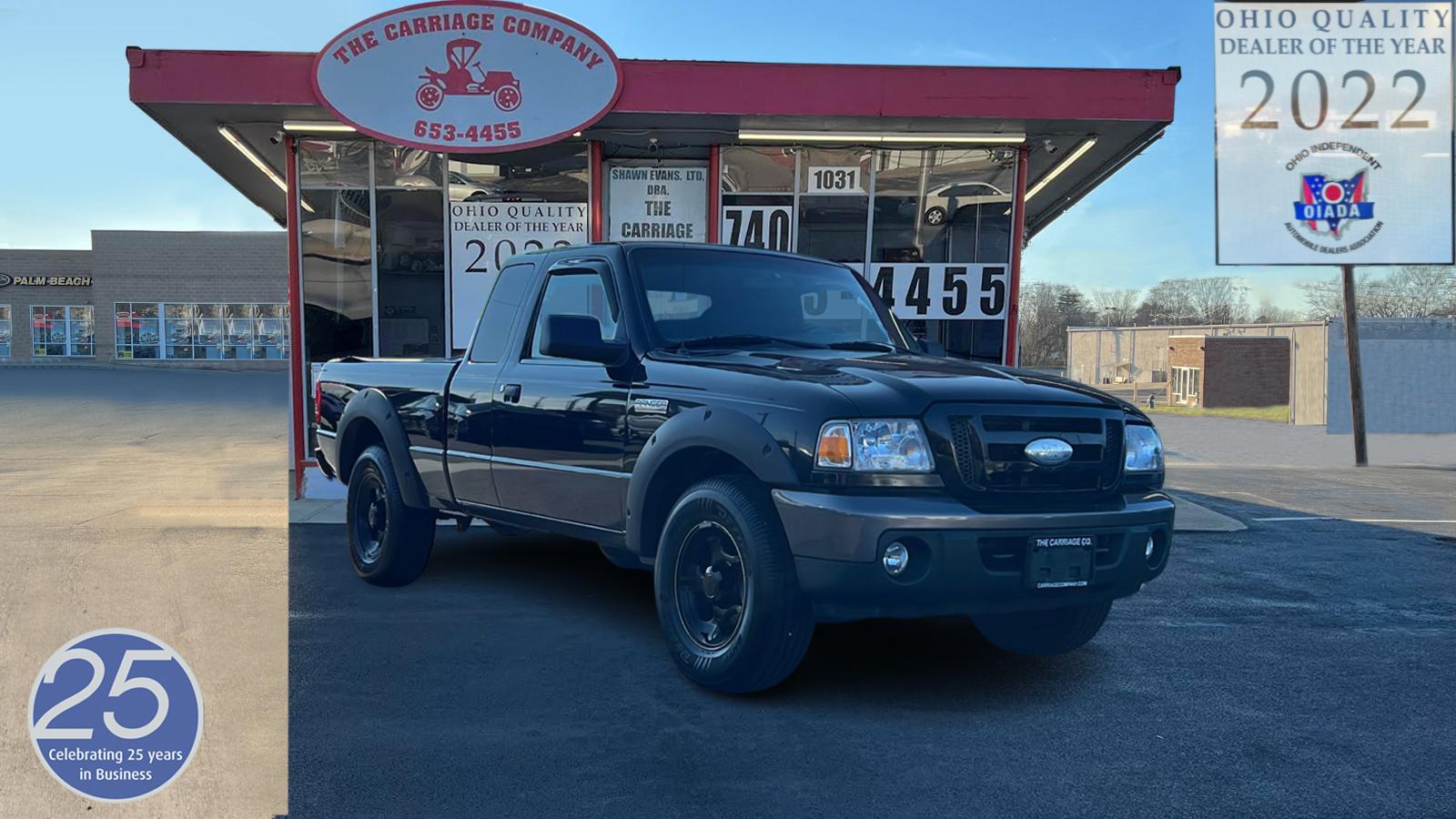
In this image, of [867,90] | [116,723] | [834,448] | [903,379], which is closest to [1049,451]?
[903,379]

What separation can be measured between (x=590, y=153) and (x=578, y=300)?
20.4 ft

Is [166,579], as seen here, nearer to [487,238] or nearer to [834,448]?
[834,448]

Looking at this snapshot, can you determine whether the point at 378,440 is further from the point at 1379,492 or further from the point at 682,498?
the point at 1379,492

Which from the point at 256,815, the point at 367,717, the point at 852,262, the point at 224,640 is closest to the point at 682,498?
the point at 367,717

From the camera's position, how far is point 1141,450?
4.92 metres

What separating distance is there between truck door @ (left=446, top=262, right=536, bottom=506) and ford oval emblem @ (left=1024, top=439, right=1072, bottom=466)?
298cm

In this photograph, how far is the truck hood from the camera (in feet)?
14.5

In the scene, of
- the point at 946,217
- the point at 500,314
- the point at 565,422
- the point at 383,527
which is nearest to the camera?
the point at 565,422

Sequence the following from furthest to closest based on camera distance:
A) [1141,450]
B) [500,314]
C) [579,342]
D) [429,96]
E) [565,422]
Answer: [429,96], [500,314], [565,422], [579,342], [1141,450]

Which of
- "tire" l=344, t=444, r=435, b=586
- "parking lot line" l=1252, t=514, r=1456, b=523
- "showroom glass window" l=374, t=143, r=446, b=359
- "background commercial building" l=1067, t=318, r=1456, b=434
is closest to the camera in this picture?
"tire" l=344, t=444, r=435, b=586

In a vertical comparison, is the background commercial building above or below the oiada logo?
below

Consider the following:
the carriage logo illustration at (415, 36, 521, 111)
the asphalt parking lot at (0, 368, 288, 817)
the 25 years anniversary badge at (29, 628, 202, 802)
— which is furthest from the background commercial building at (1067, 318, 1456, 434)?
the 25 years anniversary badge at (29, 628, 202, 802)

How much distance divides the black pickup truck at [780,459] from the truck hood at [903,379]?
15mm

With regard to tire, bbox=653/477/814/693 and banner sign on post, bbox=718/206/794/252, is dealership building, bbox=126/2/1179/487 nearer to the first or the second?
banner sign on post, bbox=718/206/794/252
